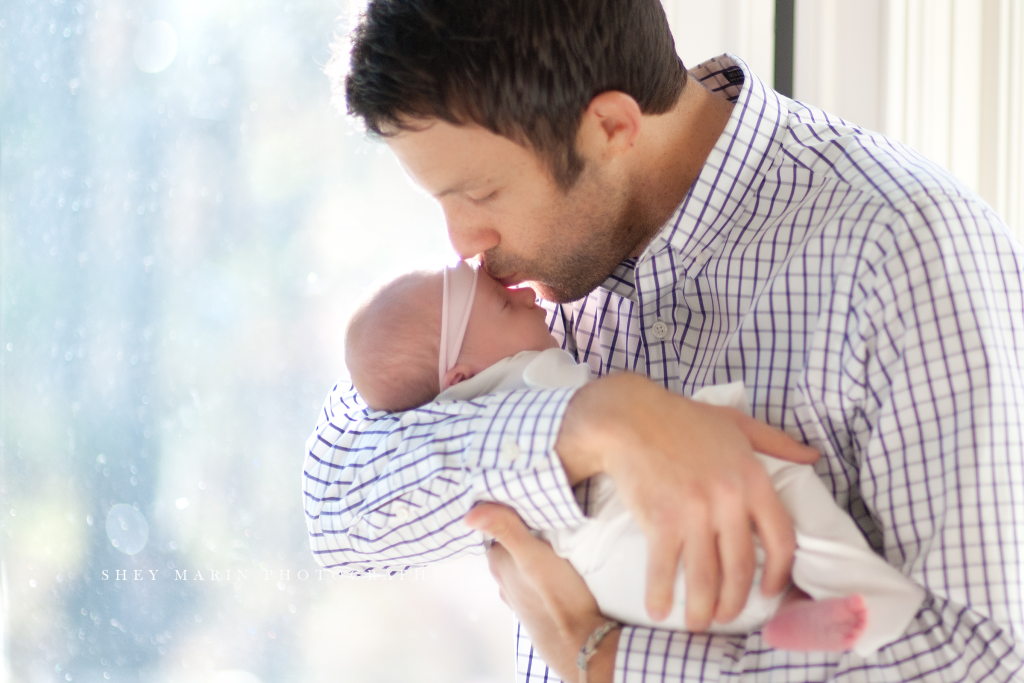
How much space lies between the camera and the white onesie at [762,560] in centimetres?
83

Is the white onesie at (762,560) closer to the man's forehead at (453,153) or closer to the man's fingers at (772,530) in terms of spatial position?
the man's fingers at (772,530)

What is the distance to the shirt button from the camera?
0.92 metres

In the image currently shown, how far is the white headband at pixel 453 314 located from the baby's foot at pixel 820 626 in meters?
0.59

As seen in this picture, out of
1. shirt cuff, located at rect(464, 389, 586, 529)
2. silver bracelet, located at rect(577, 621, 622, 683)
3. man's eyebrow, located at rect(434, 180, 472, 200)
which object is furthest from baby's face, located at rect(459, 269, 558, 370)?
silver bracelet, located at rect(577, 621, 622, 683)

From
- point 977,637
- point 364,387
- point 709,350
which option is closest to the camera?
point 977,637

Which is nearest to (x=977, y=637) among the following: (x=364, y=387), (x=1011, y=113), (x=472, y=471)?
(x=472, y=471)

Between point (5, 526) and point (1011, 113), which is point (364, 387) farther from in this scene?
point (1011, 113)

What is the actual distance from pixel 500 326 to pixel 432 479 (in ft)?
1.16

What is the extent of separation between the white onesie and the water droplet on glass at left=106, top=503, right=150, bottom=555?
0.97 metres

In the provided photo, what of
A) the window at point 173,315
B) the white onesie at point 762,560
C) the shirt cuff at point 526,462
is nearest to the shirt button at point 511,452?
the shirt cuff at point 526,462

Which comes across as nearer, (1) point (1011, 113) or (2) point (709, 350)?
(2) point (709, 350)

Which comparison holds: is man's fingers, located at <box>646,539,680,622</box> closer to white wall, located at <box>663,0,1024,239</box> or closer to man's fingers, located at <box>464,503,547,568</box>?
man's fingers, located at <box>464,503,547,568</box>

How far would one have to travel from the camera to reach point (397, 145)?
115cm

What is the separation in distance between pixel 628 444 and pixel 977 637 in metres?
0.41
